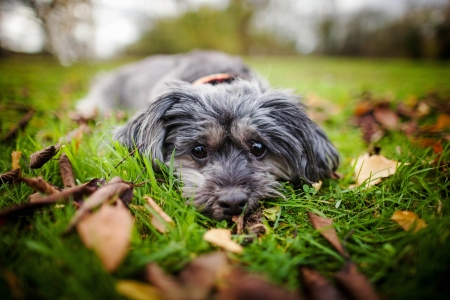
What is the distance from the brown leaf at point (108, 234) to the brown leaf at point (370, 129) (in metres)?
3.19

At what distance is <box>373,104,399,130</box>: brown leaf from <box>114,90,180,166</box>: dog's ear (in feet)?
9.58

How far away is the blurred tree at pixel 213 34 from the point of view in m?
26.1

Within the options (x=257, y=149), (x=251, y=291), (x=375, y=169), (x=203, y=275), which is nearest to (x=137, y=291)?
(x=203, y=275)

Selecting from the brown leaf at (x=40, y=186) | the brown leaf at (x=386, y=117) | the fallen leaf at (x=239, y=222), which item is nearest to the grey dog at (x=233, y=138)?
the fallen leaf at (x=239, y=222)

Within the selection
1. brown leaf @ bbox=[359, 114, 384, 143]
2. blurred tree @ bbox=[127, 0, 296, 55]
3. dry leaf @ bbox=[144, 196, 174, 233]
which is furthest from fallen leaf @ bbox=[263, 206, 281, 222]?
blurred tree @ bbox=[127, 0, 296, 55]

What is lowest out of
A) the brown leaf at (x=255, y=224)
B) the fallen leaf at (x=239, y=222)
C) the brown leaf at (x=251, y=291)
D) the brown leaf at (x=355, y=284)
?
the brown leaf at (x=255, y=224)

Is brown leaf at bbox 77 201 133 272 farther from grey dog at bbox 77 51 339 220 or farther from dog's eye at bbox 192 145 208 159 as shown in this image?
dog's eye at bbox 192 145 208 159

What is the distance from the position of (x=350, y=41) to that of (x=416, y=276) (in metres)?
31.7

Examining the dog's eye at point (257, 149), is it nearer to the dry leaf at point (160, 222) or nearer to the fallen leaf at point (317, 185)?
the fallen leaf at point (317, 185)

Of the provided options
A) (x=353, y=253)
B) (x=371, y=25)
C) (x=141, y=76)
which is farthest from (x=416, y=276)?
(x=371, y=25)

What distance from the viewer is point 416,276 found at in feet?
4.30

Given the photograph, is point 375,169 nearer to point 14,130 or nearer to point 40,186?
point 40,186

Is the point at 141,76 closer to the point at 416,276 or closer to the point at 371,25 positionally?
the point at 416,276

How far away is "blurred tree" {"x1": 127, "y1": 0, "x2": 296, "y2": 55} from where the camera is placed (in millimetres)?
26094
